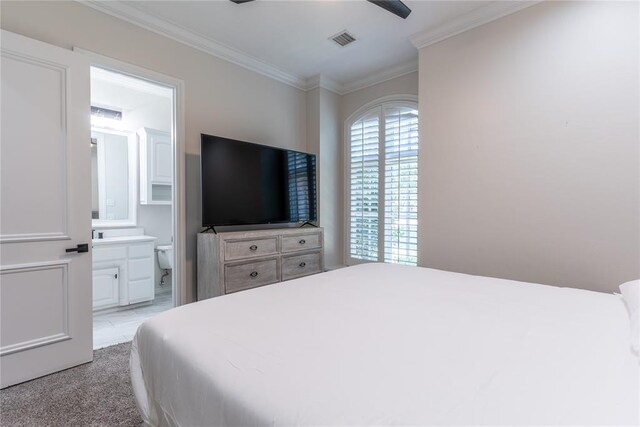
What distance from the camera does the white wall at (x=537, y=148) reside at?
1964mm

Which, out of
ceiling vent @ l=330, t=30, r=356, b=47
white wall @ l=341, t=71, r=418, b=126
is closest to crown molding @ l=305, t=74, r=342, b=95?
white wall @ l=341, t=71, r=418, b=126

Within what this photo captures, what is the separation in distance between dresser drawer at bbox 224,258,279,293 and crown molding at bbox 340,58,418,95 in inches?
97.2

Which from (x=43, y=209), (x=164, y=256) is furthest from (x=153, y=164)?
(x=43, y=209)

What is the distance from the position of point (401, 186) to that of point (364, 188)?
55 centimetres

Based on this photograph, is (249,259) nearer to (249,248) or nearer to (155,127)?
(249,248)

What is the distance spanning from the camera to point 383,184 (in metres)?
3.64

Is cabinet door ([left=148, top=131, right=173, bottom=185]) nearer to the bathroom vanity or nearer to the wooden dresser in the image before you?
the bathroom vanity

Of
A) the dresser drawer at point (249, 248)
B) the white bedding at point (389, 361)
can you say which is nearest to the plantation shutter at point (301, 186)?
the dresser drawer at point (249, 248)

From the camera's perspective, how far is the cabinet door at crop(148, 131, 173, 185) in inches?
159

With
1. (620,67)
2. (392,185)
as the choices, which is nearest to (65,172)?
(392,185)

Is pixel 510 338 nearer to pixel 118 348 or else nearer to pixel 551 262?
pixel 551 262

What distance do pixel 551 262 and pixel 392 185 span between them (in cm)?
172

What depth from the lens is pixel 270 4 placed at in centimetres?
245

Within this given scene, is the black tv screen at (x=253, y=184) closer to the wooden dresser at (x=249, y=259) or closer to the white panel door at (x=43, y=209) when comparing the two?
the wooden dresser at (x=249, y=259)
